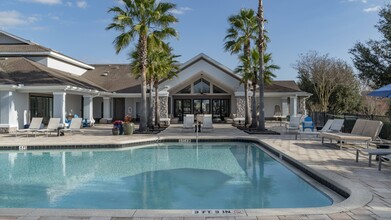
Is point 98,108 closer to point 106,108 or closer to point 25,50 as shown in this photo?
point 106,108

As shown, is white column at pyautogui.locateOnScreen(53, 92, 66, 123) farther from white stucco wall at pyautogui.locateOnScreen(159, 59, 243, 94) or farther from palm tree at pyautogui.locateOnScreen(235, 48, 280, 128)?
palm tree at pyautogui.locateOnScreen(235, 48, 280, 128)

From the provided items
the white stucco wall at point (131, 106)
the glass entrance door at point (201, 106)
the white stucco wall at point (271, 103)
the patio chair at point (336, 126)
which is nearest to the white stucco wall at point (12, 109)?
the white stucco wall at point (131, 106)

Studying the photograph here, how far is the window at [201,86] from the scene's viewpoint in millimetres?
30016

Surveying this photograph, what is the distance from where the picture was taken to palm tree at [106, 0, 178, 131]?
59.4 feet

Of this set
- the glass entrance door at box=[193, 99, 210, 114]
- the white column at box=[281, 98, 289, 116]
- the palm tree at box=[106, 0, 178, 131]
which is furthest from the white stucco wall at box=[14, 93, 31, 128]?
the white column at box=[281, 98, 289, 116]

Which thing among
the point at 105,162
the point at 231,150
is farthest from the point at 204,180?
the point at 231,150

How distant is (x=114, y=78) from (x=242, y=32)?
15.3 metres

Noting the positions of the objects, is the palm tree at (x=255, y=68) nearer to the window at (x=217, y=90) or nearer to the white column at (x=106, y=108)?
the window at (x=217, y=90)

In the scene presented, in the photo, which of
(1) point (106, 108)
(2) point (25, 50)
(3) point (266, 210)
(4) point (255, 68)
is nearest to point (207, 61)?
(4) point (255, 68)

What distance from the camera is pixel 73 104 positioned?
2767cm

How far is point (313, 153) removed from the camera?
11.3 m

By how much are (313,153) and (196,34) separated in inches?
600

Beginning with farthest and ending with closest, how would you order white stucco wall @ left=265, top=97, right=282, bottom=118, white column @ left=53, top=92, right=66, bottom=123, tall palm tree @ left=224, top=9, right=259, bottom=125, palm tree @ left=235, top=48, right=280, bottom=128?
white stucco wall @ left=265, top=97, right=282, bottom=118 → tall palm tree @ left=224, top=9, right=259, bottom=125 → palm tree @ left=235, top=48, right=280, bottom=128 → white column @ left=53, top=92, right=66, bottom=123

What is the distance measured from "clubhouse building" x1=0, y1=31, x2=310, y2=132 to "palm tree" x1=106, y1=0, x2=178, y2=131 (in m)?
5.45
